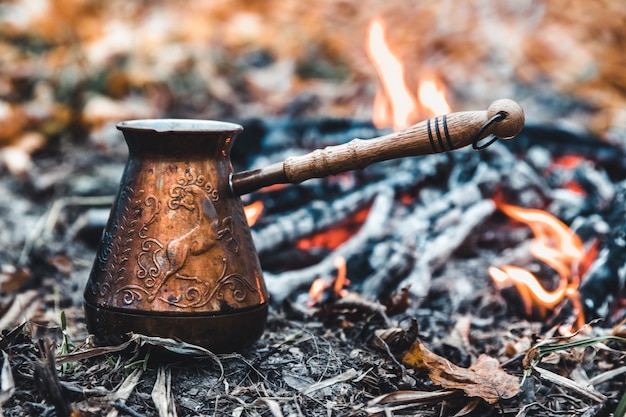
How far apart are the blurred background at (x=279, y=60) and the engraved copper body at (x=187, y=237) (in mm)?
2734

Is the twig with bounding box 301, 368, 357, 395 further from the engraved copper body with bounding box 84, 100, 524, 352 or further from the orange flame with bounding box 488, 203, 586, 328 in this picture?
the orange flame with bounding box 488, 203, 586, 328

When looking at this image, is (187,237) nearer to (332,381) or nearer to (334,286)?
(332,381)

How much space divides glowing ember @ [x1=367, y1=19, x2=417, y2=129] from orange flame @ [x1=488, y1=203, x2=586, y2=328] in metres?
1.03

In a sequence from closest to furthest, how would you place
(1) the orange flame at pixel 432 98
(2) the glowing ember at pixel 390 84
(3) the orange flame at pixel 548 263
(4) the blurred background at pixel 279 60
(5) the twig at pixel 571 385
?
(5) the twig at pixel 571 385
(3) the orange flame at pixel 548 263
(1) the orange flame at pixel 432 98
(2) the glowing ember at pixel 390 84
(4) the blurred background at pixel 279 60

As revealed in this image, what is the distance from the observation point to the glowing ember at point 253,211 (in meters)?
3.24

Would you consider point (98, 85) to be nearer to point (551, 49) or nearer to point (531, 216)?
point (531, 216)

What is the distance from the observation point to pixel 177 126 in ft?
7.08

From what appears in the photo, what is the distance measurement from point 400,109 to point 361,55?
11.1 feet

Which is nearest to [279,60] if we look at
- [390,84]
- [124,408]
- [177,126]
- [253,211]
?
[390,84]

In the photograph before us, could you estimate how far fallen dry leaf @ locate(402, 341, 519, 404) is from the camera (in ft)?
6.21

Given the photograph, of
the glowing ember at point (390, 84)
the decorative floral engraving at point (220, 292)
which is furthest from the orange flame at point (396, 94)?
the decorative floral engraving at point (220, 292)

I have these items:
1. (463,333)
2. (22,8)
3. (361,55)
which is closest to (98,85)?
(22,8)

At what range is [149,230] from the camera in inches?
77.3

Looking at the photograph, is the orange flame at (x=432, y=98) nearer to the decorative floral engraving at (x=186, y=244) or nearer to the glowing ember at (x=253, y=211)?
the glowing ember at (x=253, y=211)
